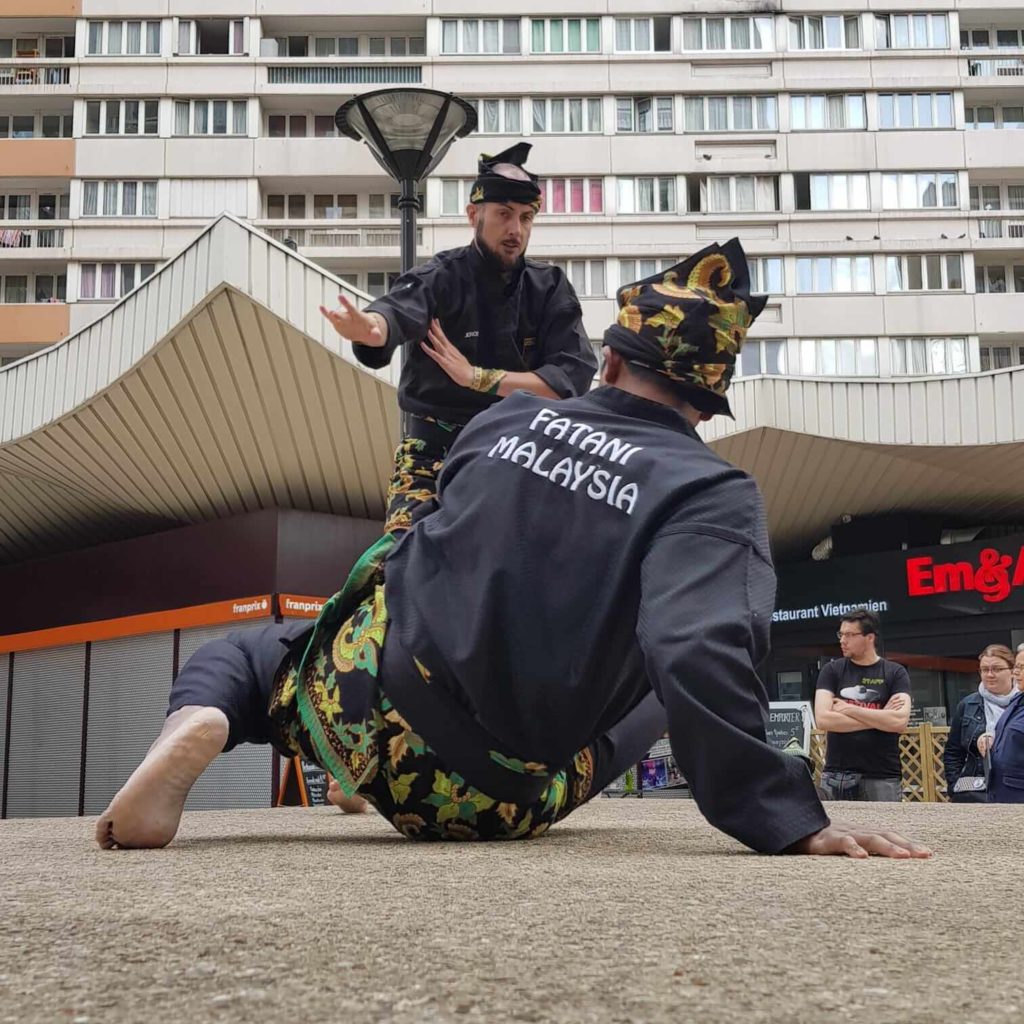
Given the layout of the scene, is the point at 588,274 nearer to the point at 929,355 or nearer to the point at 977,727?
the point at 929,355


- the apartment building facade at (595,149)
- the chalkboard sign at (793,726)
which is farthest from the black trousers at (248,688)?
the apartment building facade at (595,149)

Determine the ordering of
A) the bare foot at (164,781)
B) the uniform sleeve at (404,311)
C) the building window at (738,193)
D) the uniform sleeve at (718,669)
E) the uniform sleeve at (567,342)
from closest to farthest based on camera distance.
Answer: the uniform sleeve at (718,669)
the bare foot at (164,781)
the uniform sleeve at (404,311)
the uniform sleeve at (567,342)
the building window at (738,193)

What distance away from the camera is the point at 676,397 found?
229cm

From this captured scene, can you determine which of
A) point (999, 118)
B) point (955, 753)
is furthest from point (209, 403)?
point (999, 118)

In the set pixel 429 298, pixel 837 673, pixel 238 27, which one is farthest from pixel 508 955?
pixel 238 27

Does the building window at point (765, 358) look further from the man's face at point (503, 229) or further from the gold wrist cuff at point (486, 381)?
the gold wrist cuff at point (486, 381)

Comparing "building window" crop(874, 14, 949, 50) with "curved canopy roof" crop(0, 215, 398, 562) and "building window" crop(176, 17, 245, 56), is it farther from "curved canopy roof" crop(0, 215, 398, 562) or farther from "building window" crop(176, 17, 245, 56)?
"curved canopy roof" crop(0, 215, 398, 562)

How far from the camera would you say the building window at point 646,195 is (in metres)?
37.5

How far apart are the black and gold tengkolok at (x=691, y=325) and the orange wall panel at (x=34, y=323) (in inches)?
1469

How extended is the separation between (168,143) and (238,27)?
4.18 meters

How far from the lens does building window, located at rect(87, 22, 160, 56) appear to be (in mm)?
39281

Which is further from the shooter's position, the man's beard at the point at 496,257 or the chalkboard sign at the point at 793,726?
the chalkboard sign at the point at 793,726

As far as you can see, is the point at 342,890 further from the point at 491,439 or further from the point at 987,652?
the point at 987,652

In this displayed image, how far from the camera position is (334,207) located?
39.4 metres
